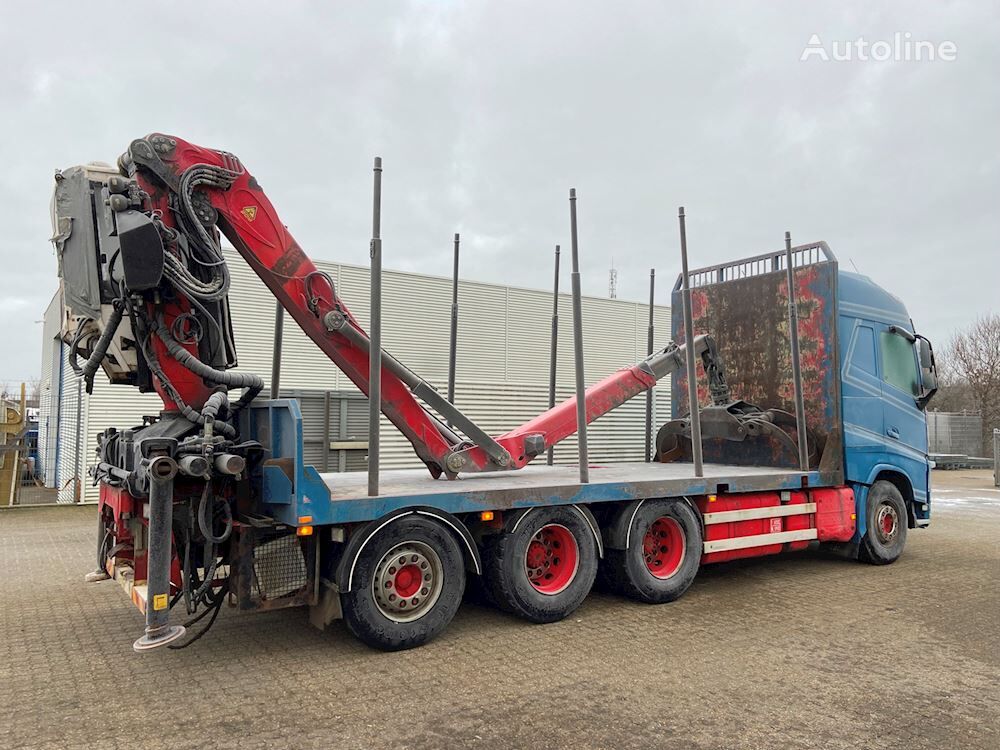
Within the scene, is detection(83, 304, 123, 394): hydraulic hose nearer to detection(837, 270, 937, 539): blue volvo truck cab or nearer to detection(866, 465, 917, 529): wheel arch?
detection(837, 270, 937, 539): blue volvo truck cab

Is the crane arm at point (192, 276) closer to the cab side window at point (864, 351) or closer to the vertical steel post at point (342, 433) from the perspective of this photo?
the cab side window at point (864, 351)

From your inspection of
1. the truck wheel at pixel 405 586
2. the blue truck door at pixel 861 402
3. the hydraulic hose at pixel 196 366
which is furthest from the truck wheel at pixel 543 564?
the blue truck door at pixel 861 402

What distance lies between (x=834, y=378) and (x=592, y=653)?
496 cm

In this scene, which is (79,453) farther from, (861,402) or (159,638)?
(861,402)

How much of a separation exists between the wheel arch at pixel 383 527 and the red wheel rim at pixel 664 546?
1992mm

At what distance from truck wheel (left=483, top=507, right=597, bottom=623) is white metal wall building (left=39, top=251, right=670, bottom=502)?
798 centimetres

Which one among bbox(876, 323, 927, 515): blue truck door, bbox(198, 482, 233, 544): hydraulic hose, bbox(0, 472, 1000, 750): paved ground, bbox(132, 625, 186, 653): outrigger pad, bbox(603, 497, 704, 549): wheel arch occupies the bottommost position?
bbox(0, 472, 1000, 750): paved ground

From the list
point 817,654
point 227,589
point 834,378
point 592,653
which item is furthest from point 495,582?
point 834,378

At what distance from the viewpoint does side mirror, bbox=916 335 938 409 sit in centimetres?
961

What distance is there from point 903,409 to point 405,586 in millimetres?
6837

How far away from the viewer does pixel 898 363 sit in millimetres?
9516

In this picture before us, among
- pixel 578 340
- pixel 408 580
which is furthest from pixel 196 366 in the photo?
pixel 578 340

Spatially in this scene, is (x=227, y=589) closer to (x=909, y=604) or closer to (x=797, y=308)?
(x=909, y=604)

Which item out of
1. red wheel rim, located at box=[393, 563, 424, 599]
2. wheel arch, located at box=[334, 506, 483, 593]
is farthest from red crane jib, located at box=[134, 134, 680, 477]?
red wheel rim, located at box=[393, 563, 424, 599]
